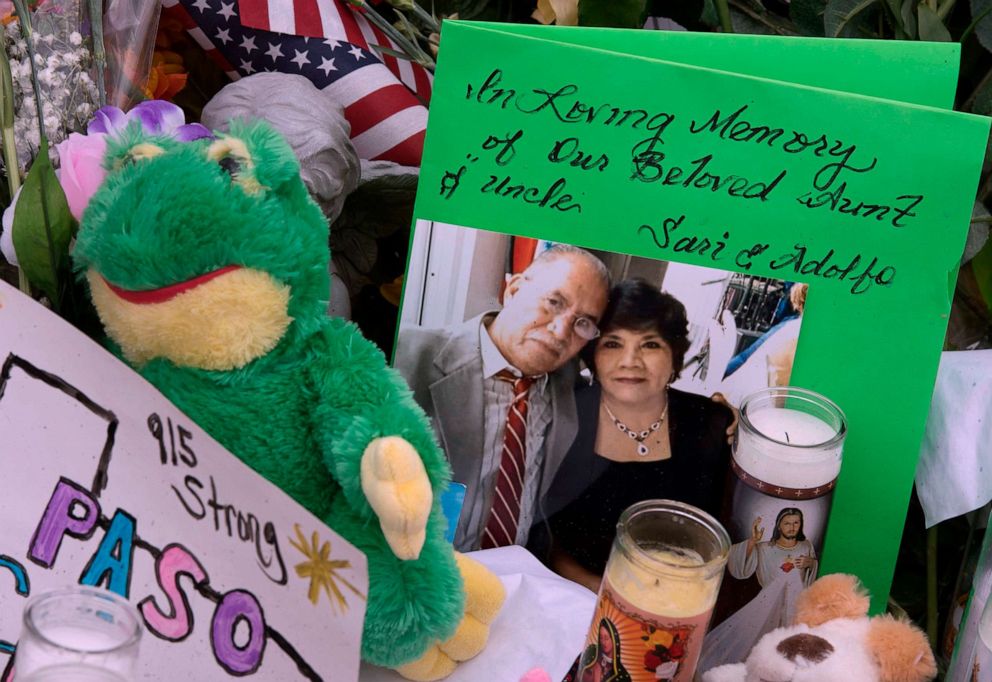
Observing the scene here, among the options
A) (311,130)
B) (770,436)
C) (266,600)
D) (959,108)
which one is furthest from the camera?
(959,108)

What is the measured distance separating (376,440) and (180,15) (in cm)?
48

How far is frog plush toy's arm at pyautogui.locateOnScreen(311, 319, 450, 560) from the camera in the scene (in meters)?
0.52

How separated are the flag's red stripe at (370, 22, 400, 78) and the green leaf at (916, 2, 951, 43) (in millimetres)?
419

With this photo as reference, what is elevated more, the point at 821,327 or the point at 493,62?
the point at 493,62

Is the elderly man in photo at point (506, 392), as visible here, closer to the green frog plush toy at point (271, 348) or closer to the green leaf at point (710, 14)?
the green frog plush toy at point (271, 348)

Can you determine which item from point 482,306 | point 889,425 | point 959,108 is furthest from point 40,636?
point 959,108

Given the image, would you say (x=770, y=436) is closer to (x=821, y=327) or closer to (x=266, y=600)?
(x=821, y=327)

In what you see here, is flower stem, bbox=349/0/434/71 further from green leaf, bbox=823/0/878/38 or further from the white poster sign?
the white poster sign

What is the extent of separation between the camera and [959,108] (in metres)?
0.84

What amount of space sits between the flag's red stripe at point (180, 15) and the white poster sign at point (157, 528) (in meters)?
0.42

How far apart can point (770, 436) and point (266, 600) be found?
1.01 ft

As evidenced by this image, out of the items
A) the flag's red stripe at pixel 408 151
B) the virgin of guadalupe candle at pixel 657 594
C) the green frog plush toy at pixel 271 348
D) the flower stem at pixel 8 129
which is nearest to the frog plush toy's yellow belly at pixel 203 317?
the green frog plush toy at pixel 271 348

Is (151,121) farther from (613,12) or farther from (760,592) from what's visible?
(760,592)

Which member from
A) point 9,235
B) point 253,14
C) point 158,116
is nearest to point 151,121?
point 158,116
